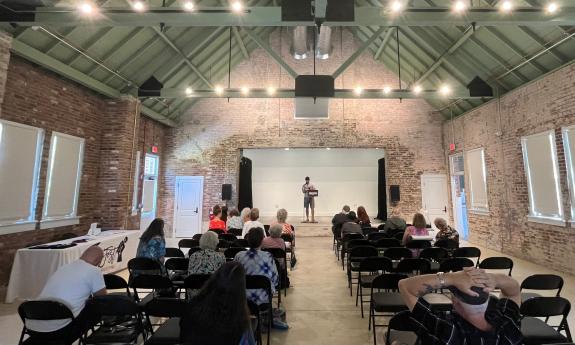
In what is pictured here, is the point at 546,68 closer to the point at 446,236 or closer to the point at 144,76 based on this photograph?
the point at 446,236

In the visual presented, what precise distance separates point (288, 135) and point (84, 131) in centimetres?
614

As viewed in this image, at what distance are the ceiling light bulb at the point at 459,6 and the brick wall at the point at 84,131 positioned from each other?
23.6ft

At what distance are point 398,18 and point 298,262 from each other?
5334mm

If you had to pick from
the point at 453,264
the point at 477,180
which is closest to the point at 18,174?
the point at 453,264

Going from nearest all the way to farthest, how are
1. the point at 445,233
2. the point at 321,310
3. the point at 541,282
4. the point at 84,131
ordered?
the point at 541,282, the point at 321,310, the point at 445,233, the point at 84,131

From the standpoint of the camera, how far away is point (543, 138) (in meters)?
6.08

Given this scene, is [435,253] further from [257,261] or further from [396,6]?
[396,6]

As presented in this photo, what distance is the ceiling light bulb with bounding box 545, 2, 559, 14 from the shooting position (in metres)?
3.96

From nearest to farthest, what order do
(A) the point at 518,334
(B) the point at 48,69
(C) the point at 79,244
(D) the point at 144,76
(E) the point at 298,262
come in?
(A) the point at 518,334 → (C) the point at 79,244 → (B) the point at 48,69 → (E) the point at 298,262 → (D) the point at 144,76

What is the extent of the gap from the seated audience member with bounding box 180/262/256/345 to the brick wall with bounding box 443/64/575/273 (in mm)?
7079

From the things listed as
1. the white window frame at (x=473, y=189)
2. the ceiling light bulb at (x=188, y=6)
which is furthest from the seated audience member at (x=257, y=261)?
the white window frame at (x=473, y=189)

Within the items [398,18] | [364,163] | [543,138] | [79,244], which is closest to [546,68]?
[543,138]

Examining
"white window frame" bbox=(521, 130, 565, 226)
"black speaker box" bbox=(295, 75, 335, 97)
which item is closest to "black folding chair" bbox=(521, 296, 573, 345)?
"white window frame" bbox=(521, 130, 565, 226)

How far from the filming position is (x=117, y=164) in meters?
6.84
